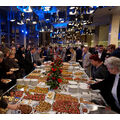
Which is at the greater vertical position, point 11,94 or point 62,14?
point 62,14

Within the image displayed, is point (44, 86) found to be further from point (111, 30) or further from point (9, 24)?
point (9, 24)

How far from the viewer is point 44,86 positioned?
2.41 m

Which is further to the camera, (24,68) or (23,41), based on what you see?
(23,41)

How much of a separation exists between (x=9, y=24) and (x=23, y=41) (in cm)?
225

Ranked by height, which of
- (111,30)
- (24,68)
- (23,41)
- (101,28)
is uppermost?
(101,28)

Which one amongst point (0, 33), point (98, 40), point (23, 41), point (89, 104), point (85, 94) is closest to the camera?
point (89, 104)

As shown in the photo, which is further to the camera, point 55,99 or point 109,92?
point 55,99

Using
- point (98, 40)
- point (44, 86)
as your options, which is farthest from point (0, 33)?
point (98, 40)

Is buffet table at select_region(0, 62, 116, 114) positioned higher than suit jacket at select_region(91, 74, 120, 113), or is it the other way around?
suit jacket at select_region(91, 74, 120, 113)

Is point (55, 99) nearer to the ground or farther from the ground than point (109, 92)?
nearer to the ground

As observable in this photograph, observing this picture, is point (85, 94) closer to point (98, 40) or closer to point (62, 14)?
point (62, 14)

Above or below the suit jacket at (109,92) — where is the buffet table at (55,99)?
below

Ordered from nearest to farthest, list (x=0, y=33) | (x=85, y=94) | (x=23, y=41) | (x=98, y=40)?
1. (x=85, y=94)
2. (x=0, y=33)
3. (x=23, y=41)
4. (x=98, y=40)
